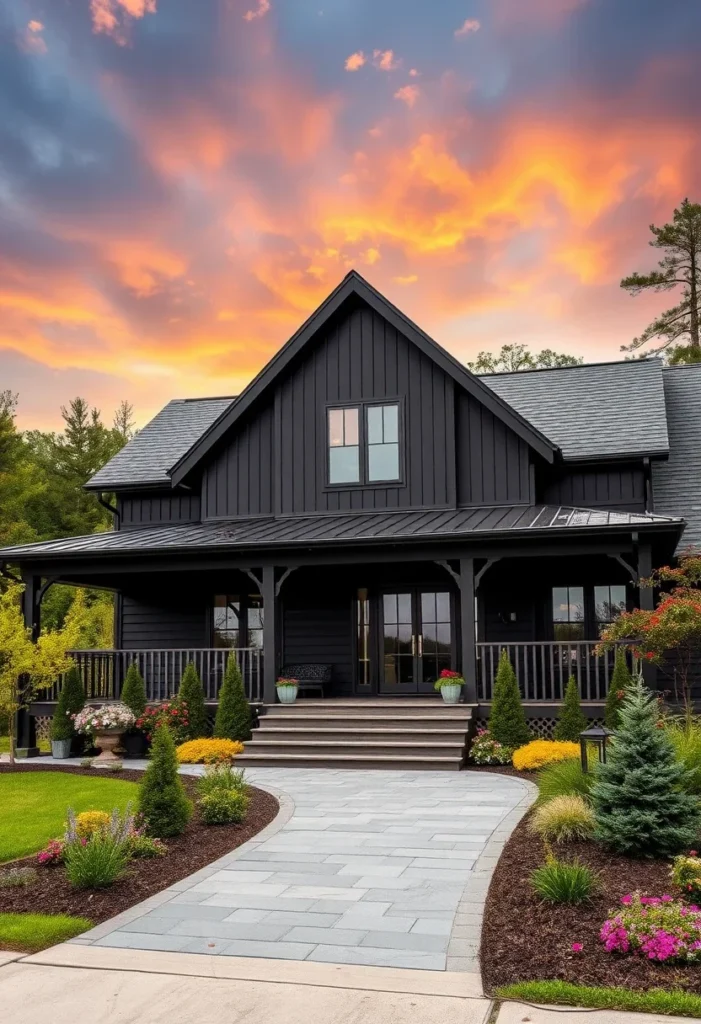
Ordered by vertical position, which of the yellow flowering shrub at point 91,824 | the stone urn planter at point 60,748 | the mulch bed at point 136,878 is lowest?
the stone urn planter at point 60,748

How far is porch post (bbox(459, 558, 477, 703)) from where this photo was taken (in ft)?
47.8

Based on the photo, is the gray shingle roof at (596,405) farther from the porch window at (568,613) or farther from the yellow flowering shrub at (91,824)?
the yellow flowering shrub at (91,824)

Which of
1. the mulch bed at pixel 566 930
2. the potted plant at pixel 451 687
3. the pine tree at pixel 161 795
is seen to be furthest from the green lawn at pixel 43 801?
the potted plant at pixel 451 687

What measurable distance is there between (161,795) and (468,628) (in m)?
7.46

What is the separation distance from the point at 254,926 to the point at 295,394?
1326cm

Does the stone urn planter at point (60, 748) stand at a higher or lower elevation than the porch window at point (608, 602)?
lower

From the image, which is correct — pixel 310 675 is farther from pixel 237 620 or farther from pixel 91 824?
pixel 91 824

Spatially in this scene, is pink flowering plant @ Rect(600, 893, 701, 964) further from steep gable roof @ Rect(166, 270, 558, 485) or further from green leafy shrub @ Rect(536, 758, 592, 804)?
steep gable roof @ Rect(166, 270, 558, 485)

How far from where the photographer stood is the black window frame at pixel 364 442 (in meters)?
17.3

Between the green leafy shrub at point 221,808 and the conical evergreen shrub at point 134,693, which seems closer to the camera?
the green leafy shrub at point 221,808

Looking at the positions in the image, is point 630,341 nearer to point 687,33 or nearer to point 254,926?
point 687,33

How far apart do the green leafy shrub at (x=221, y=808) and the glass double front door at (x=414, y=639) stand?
27.0ft

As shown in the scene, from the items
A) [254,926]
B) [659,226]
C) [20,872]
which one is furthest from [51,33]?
[659,226]

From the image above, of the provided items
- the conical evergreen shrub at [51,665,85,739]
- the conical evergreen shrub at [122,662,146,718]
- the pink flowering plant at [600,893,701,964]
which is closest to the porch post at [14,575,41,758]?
the conical evergreen shrub at [51,665,85,739]
